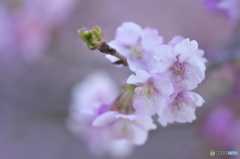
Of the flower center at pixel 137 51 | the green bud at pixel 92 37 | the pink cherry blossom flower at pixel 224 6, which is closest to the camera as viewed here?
the green bud at pixel 92 37

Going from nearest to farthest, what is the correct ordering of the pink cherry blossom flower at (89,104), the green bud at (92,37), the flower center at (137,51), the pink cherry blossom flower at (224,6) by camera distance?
1. the green bud at (92,37)
2. the flower center at (137,51)
3. the pink cherry blossom flower at (224,6)
4. the pink cherry blossom flower at (89,104)

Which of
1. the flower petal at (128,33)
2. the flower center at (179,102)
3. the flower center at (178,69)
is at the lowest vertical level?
the flower center at (179,102)

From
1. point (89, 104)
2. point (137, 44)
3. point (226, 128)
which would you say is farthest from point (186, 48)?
point (226, 128)

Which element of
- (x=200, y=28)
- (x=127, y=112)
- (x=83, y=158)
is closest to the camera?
(x=127, y=112)

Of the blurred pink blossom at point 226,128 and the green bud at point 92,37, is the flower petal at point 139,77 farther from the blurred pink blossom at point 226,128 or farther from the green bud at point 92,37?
the blurred pink blossom at point 226,128

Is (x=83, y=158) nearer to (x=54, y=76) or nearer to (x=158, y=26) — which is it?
(x=54, y=76)

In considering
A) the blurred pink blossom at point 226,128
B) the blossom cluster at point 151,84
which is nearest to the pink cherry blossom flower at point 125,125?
the blossom cluster at point 151,84

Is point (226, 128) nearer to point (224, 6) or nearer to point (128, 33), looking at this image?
point (224, 6)

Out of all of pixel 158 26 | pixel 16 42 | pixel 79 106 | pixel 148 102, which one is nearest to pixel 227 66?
pixel 79 106
